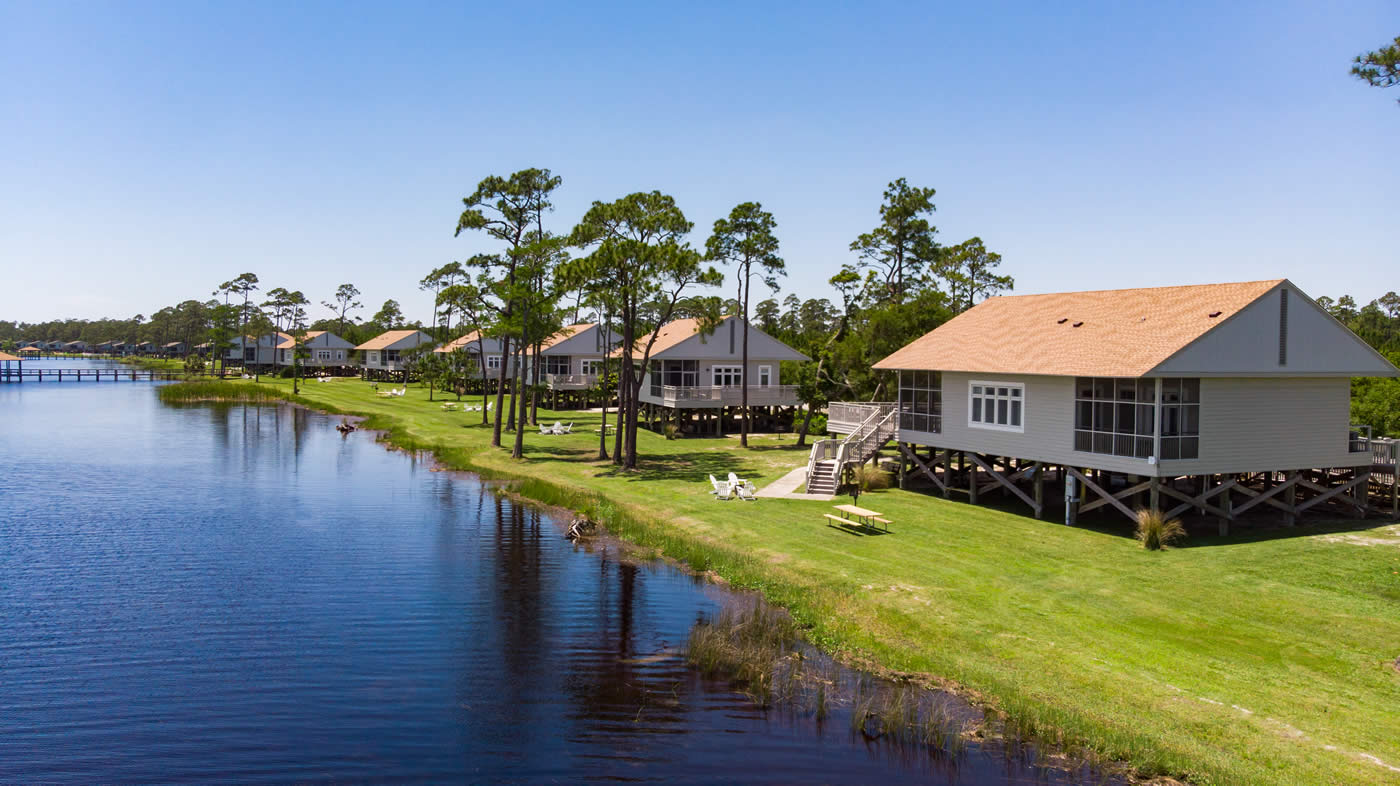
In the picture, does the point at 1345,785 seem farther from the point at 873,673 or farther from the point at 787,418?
the point at 787,418

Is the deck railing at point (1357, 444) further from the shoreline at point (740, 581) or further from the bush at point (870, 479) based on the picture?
the shoreline at point (740, 581)

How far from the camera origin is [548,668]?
52.0ft

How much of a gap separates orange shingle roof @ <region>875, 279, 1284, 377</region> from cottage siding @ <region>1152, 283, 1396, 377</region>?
385mm

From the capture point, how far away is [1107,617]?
57.2 ft

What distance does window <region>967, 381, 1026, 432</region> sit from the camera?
28094 millimetres

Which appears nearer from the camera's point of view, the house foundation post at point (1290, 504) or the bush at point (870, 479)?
the house foundation post at point (1290, 504)

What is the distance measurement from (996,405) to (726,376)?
992 inches

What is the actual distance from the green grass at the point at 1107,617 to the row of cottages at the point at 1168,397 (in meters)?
2.06

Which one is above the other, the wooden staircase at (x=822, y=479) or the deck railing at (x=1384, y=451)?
the deck railing at (x=1384, y=451)

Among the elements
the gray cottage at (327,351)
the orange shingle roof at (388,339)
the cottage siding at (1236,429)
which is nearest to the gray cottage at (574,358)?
the cottage siding at (1236,429)

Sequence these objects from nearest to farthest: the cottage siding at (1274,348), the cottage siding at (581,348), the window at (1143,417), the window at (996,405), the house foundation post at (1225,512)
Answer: the cottage siding at (1274,348), the window at (1143,417), the house foundation post at (1225,512), the window at (996,405), the cottage siding at (581,348)

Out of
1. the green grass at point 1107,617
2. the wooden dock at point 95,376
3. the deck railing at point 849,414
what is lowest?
the green grass at point 1107,617

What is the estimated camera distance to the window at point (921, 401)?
104ft

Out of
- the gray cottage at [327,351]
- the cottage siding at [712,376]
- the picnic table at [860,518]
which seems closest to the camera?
the picnic table at [860,518]
